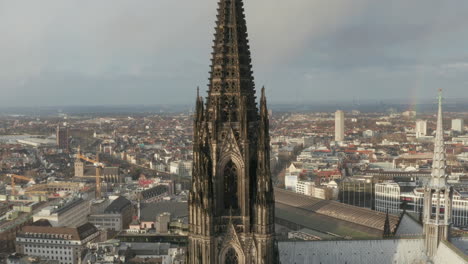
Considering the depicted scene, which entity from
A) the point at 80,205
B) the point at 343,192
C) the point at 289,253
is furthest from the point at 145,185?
the point at 289,253

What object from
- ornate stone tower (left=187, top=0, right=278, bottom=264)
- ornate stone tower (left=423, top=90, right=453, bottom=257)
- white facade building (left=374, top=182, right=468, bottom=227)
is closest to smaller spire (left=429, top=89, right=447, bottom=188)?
ornate stone tower (left=423, top=90, right=453, bottom=257)

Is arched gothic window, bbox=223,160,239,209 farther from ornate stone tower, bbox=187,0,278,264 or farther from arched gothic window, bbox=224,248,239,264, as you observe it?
arched gothic window, bbox=224,248,239,264

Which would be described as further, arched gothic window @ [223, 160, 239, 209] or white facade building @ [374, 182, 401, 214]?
white facade building @ [374, 182, 401, 214]

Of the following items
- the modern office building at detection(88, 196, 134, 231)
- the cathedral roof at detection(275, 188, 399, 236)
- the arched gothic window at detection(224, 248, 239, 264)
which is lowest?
the modern office building at detection(88, 196, 134, 231)

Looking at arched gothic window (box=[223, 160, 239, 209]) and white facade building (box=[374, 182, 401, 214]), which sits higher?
arched gothic window (box=[223, 160, 239, 209])

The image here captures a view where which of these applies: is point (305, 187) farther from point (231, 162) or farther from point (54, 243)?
point (231, 162)

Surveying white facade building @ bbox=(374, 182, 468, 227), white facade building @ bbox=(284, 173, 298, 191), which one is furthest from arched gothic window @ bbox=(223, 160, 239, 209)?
white facade building @ bbox=(284, 173, 298, 191)

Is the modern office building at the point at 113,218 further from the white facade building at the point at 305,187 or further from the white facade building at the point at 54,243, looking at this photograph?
the white facade building at the point at 305,187

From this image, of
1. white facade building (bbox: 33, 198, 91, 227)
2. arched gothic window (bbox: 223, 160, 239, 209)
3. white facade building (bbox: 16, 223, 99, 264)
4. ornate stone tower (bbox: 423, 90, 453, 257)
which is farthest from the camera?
white facade building (bbox: 33, 198, 91, 227)

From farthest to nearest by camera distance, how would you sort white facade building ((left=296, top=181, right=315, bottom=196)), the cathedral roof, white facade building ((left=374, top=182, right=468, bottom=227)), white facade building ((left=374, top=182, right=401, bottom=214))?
white facade building ((left=296, top=181, right=315, bottom=196)) < white facade building ((left=374, top=182, right=401, bottom=214)) < white facade building ((left=374, top=182, right=468, bottom=227)) < the cathedral roof
